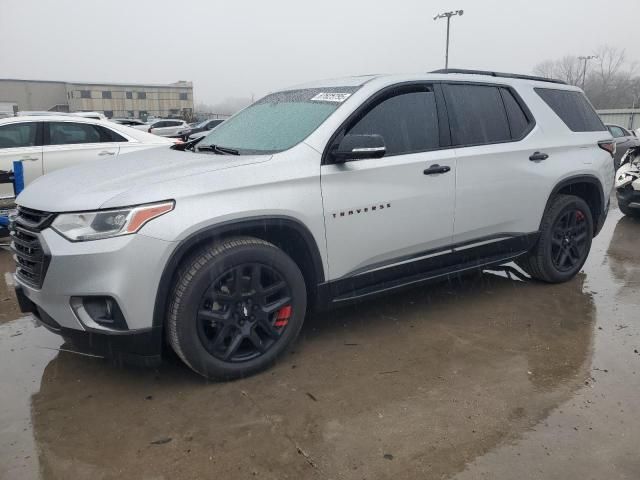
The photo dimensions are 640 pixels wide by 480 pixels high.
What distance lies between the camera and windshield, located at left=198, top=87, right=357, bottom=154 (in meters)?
3.31

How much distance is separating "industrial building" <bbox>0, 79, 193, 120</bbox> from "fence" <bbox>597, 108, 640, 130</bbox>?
2210 inches

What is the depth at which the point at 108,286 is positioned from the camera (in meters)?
2.56

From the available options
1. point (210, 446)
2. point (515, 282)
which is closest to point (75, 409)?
point (210, 446)

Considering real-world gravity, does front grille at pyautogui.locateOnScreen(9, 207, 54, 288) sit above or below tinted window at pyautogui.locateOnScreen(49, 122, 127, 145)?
below

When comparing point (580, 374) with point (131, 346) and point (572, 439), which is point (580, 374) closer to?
point (572, 439)

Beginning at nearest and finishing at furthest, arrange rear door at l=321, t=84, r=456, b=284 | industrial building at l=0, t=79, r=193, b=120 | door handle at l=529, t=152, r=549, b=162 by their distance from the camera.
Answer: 1. rear door at l=321, t=84, r=456, b=284
2. door handle at l=529, t=152, r=549, b=162
3. industrial building at l=0, t=79, r=193, b=120

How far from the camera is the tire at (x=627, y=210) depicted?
769 centimetres

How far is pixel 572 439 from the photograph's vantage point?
2.47 meters

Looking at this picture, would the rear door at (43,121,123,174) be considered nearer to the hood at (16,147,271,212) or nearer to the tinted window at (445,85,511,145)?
the hood at (16,147,271,212)

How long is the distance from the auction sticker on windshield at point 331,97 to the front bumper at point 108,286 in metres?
1.53

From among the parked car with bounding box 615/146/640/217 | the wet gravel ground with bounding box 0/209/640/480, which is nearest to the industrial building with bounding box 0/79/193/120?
the parked car with bounding box 615/146/640/217

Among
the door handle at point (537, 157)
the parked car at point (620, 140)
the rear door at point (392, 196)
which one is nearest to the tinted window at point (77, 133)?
the rear door at point (392, 196)

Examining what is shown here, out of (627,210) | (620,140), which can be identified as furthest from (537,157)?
(620,140)

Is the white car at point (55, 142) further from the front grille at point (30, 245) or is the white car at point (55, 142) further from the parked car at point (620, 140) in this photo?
the parked car at point (620, 140)
